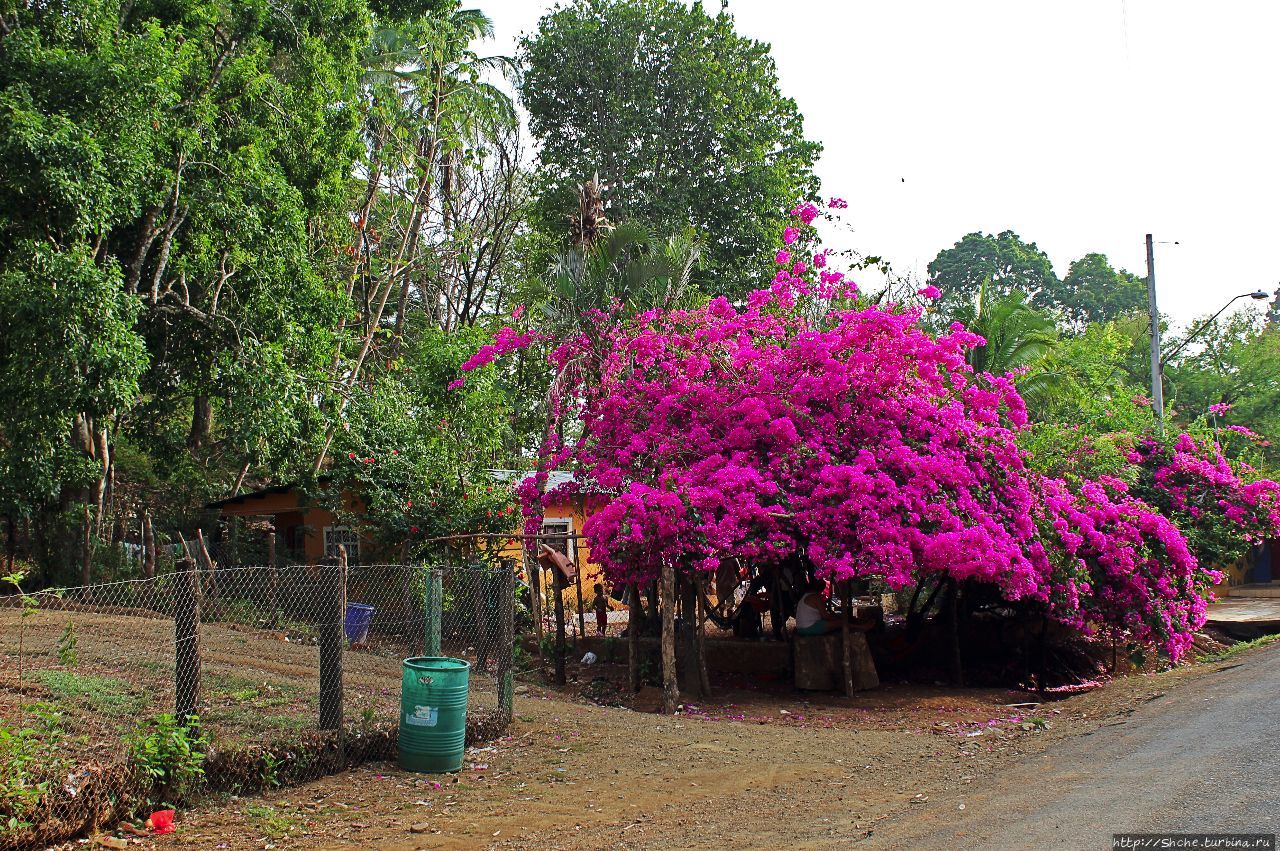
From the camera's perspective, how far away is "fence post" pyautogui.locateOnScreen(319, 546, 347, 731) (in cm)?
787

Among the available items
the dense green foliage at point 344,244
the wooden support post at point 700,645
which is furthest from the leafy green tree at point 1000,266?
the wooden support post at point 700,645

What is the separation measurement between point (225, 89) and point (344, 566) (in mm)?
12703

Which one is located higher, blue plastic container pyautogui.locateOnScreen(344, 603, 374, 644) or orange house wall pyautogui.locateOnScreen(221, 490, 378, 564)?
orange house wall pyautogui.locateOnScreen(221, 490, 378, 564)

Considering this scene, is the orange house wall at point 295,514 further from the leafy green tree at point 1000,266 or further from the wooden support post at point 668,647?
the leafy green tree at point 1000,266

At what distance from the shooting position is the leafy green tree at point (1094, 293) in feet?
221

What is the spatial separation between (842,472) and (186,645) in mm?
7567

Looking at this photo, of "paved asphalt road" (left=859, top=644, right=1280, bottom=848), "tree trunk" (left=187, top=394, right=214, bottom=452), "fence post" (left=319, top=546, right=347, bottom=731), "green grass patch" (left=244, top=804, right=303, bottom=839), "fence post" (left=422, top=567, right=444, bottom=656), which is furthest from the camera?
"tree trunk" (left=187, top=394, right=214, bottom=452)

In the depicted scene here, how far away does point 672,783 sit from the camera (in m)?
8.34

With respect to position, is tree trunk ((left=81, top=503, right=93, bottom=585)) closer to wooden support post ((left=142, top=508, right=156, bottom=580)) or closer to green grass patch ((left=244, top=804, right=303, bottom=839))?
wooden support post ((left=142, top=508, right=156, bottom=580))

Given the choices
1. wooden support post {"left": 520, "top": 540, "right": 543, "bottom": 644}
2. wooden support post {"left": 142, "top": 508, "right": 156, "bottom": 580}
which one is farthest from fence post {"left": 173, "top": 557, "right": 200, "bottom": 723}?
wooden support post {"left": 142, "top": 508, "right": 156, "bottom": 580}

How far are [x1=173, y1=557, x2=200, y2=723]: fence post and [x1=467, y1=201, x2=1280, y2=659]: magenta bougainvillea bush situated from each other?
5.86 metres

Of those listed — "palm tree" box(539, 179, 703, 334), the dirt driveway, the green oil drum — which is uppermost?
"palm tree" box(539, 179, 703, 334)

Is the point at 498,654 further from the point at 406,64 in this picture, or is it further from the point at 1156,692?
the point at 406,64

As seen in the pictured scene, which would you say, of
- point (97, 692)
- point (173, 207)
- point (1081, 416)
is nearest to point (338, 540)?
point (173, 207)
